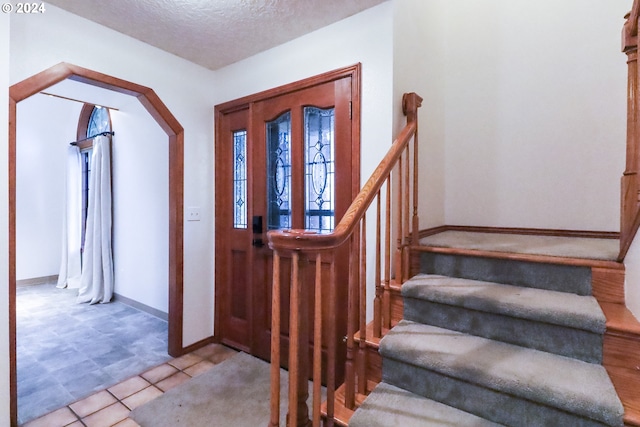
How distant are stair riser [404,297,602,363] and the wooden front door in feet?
2.06

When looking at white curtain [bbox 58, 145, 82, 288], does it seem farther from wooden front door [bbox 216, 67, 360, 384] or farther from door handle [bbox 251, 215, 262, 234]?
door handle [bbox 251, 215, 262, 234]

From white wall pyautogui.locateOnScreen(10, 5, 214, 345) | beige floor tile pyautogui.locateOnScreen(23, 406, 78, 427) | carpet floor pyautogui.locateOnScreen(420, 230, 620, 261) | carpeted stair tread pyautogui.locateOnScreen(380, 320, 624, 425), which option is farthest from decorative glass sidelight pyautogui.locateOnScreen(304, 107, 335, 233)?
beige floor tile pyautogui.locateOnScreen(23, 406, 78, 427)

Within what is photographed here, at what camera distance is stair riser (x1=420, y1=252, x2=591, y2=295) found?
1.43 metres

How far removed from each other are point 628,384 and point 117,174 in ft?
15.6

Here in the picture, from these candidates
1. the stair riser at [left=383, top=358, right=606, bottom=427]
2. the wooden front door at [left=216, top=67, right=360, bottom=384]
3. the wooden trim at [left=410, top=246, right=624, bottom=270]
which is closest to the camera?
the stair riser at [left=383, top=358, right=606, bottom=427]

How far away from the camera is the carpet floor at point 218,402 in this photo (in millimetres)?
1735

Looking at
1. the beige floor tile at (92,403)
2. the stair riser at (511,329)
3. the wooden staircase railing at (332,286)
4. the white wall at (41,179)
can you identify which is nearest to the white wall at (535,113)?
the wooden staircase railing at (332,286)

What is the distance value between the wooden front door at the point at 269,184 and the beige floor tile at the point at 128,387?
Result: 717 millimetres

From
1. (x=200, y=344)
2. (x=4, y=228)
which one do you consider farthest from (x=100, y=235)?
(x=4, y=228)

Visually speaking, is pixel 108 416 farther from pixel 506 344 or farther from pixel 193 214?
pixel 506 344

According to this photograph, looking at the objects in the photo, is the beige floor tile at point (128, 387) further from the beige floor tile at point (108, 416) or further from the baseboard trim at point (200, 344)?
the baseboard trim at point (200, 344)

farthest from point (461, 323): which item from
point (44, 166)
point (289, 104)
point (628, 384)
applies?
point (44, 166)

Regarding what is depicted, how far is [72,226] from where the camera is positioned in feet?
15.0

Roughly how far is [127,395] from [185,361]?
0.48 meters
